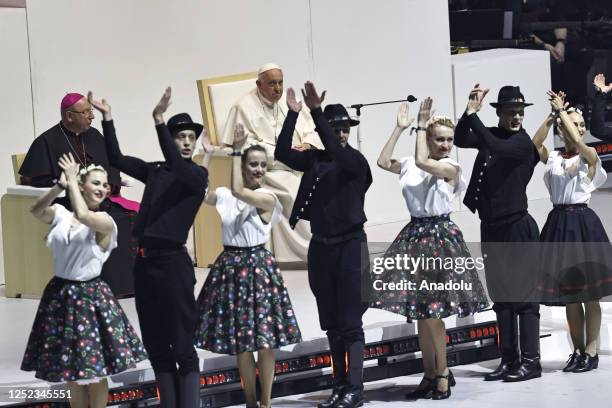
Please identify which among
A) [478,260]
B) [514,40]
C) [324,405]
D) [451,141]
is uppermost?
[514,40]

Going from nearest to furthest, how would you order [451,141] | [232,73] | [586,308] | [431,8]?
[451,141] < [586,308] < [232,73] < [431,8]

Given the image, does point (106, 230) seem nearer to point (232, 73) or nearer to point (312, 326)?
point (312, 326)

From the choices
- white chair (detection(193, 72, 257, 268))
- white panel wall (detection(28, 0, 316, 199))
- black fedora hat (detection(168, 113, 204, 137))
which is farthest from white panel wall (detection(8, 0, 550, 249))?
black fedora hat (detection(168, 113, 204, 137))

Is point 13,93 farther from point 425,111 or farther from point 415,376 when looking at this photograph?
point 425,111

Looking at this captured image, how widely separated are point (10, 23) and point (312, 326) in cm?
364

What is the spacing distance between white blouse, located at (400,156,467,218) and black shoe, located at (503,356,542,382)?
41.2 inches

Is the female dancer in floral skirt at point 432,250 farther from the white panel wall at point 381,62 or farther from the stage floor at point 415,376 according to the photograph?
the white panel wall at point 381,62

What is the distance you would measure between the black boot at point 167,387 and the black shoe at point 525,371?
83.7 inches

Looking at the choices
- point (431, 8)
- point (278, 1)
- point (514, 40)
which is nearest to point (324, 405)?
point (278, 1)

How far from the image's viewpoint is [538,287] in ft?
27.9

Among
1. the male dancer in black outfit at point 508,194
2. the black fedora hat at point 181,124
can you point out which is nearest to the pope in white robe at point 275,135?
the male dancer in black outfit at point 508,194

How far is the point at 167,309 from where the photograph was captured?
23.4 ft

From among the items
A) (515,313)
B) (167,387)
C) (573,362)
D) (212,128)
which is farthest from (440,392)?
(212,128)

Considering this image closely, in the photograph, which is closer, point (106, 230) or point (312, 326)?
point (106, 230)
